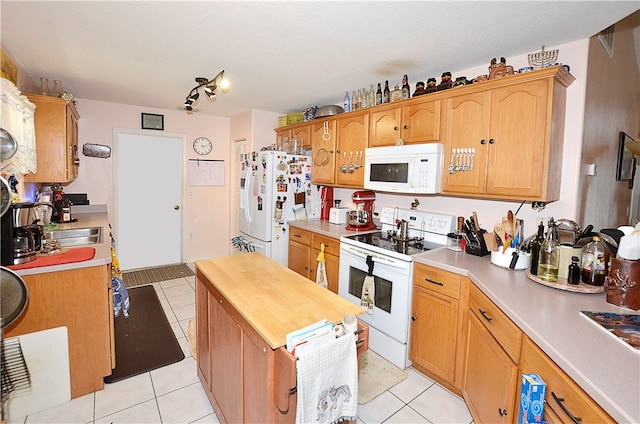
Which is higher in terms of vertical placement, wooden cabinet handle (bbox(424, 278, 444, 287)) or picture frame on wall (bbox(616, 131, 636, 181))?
picture frame on wall (bbox(616, 131, 636, 181))

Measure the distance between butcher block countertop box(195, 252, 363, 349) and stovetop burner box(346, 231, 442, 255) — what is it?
1000 millimetres

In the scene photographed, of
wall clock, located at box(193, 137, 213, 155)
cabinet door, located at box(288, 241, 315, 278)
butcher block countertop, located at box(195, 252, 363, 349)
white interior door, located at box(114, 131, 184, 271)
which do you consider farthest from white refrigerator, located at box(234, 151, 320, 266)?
butcher block countertop, located at box(195, 252, 363, 349)

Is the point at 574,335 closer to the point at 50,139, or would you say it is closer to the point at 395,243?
the point at 395,243

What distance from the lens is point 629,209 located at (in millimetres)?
3959

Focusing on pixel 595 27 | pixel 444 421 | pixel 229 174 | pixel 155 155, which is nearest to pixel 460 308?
pixel 444 421

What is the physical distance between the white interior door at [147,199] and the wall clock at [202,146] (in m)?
0.21

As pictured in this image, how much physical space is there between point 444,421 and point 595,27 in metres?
2.53

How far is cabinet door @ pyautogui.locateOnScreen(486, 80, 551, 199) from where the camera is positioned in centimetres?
196

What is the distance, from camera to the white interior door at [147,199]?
4.32m

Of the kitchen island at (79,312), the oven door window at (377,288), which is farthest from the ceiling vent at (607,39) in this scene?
the kitchen island at (79,312)

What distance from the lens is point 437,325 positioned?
2219 mm

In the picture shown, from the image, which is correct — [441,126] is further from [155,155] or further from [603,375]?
[155,155]

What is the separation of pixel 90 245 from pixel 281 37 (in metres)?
2.05

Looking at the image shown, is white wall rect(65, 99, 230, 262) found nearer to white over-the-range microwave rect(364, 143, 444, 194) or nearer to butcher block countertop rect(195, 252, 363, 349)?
white over-the-range microwave rect(364, 143, 444, 194)
